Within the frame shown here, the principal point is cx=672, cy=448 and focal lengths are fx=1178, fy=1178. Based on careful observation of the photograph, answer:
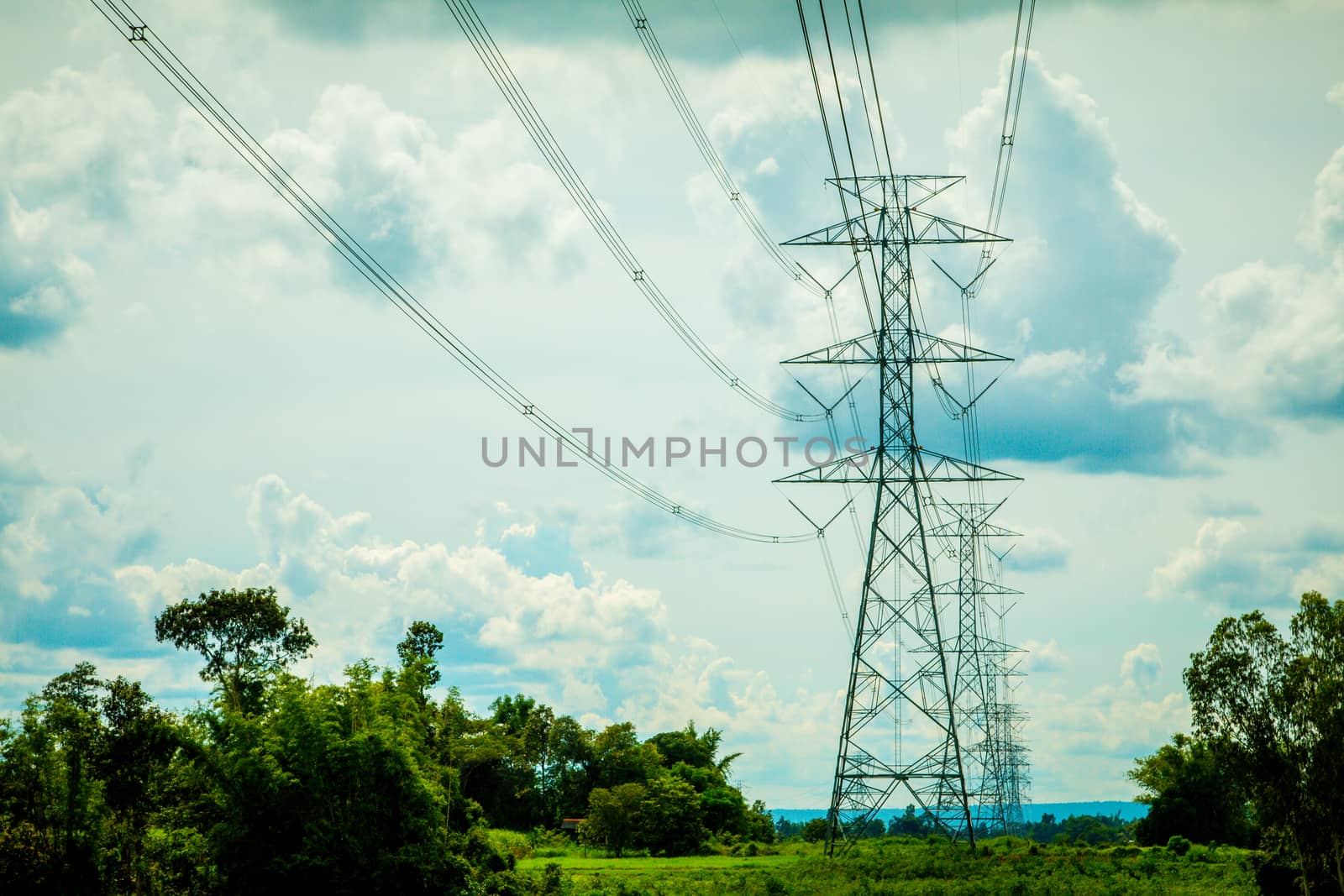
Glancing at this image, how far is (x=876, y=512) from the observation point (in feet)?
132

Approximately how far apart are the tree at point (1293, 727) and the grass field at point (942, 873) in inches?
228

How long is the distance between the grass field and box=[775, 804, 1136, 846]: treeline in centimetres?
175

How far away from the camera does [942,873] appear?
41.2 metres

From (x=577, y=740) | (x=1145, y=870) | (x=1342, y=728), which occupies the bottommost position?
(x=1145, y=870)

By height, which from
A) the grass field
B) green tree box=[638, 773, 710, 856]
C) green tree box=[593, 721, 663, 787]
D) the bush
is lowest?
the grass field

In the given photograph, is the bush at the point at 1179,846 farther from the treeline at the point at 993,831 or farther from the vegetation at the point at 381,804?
the vegetation at the point at 381,804

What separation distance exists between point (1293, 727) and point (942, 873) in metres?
13.5

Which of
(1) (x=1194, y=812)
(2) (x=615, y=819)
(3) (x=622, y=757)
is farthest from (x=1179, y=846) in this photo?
(3) (x=622, y=757)

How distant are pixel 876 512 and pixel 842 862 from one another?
14.5 m

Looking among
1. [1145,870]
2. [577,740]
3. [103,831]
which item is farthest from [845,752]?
[577,740]

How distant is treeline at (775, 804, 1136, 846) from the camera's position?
5944cm

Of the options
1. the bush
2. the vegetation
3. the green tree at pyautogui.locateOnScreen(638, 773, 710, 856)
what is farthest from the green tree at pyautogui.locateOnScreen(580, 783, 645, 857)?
the bush

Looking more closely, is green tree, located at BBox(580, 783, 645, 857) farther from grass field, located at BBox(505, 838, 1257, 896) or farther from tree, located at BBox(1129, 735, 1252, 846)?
tree, located at BBox(1129, 735, 1252, 846)

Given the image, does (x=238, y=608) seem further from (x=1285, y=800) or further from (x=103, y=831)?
(x=1285, y=800)
